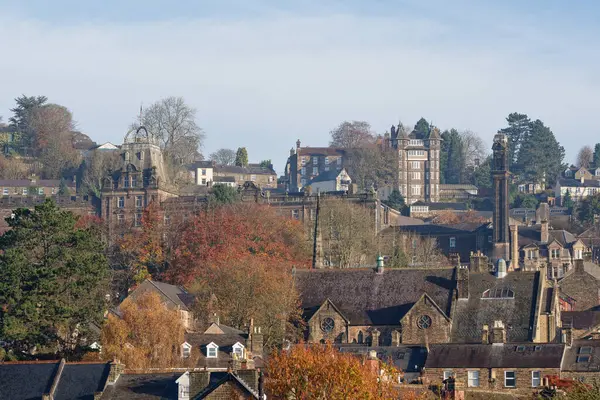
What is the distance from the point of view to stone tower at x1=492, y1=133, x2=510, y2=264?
13775 cm

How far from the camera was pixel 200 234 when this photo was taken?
4296 inches

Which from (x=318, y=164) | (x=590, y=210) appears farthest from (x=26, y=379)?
(x=318, y=164)

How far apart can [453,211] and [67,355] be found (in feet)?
364

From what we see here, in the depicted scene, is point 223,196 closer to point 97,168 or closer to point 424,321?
point 97,168

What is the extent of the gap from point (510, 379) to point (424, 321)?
1443cm

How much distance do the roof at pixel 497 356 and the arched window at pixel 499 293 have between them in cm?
1156

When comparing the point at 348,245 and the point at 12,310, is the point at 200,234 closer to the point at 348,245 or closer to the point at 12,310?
the point at 348,245

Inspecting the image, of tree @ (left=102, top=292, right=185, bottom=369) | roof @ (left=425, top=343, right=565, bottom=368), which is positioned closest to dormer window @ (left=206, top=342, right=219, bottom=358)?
tree @ (left=102, top=292, right=185, bottom=369)

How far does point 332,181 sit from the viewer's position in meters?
181

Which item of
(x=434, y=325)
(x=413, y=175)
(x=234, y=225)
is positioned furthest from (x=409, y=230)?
(x=434, y=325)

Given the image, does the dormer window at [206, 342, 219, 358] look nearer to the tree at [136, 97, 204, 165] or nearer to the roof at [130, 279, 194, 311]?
the roof at [130, 279, 194, 311]

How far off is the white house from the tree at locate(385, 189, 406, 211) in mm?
6530

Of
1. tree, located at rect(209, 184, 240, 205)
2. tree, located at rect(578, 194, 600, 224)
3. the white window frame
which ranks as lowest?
the white window frame

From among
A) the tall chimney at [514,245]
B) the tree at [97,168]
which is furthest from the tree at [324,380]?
the tree at [97,168]
